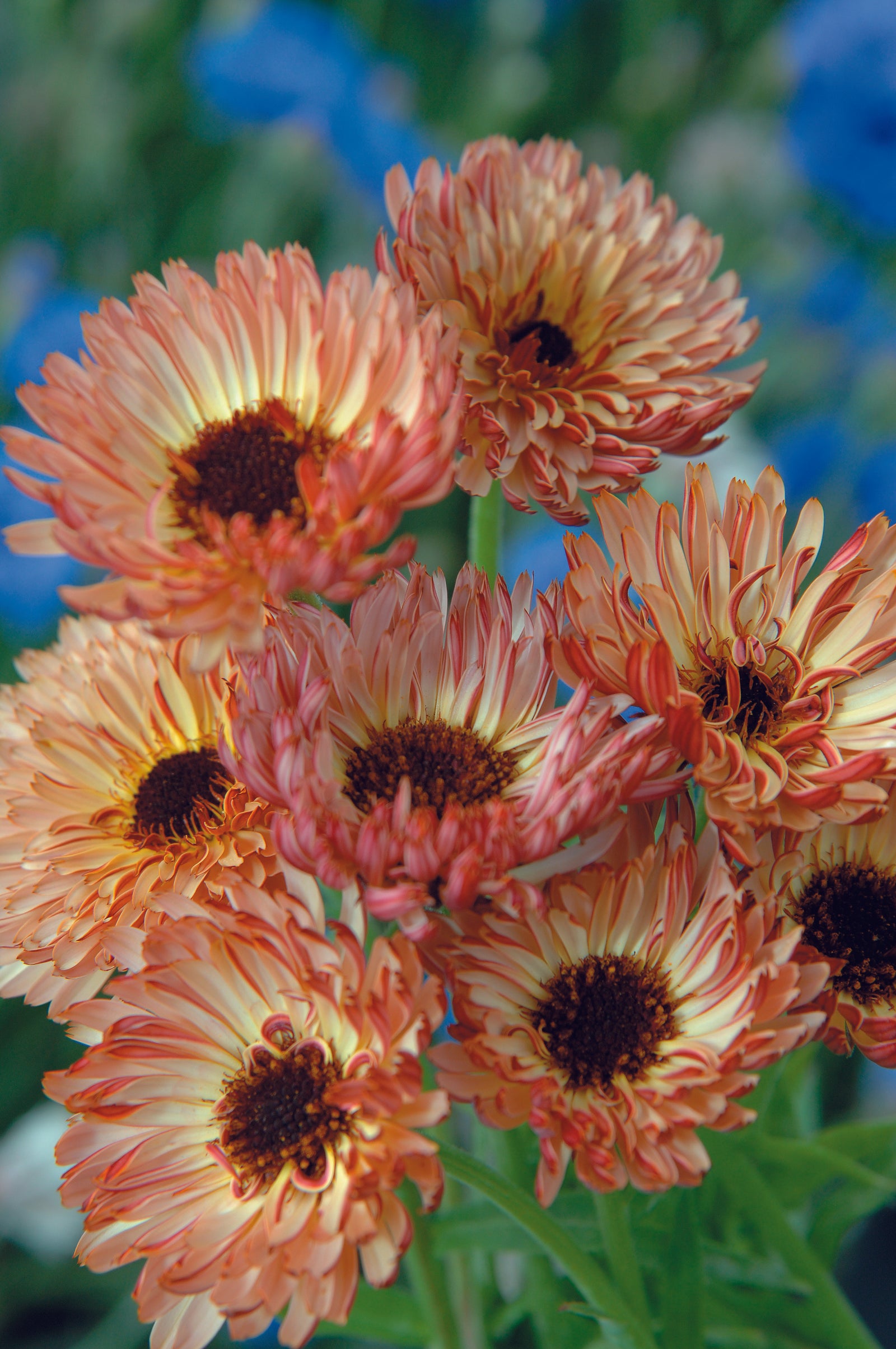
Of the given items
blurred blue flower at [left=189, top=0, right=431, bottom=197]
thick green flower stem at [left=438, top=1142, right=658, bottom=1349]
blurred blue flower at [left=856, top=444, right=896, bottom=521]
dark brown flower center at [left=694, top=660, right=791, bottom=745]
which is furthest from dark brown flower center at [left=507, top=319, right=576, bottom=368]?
blurred blue flower at [left=189, top=0, right=431, bottom=197]

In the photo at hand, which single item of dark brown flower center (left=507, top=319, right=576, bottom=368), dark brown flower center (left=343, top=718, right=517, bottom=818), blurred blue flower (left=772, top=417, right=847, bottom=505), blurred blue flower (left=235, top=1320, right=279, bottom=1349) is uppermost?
blurred blue flower (left=772, top=417, right=847, bottom=505)

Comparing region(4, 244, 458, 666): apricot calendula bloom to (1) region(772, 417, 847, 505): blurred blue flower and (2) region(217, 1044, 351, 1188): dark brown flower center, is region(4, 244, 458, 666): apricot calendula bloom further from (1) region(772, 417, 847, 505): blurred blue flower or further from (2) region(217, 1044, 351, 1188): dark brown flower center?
(1) region(772, 417, 847, 505): blurred blue flower

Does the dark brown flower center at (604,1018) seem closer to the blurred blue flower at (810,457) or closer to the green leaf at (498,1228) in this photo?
the green leaf at (498,1228)

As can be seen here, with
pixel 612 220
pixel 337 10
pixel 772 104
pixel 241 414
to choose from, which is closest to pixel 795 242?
pixel 772 104

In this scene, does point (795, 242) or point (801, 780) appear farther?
point (795, 242)

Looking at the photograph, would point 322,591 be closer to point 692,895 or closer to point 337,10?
point 692,895

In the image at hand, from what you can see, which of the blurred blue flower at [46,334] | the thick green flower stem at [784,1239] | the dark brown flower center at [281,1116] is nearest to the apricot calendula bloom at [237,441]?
the dark brown flower center at [281,1116]
